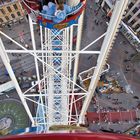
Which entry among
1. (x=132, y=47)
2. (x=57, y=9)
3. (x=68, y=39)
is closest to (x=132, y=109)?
(x=132, y=47)

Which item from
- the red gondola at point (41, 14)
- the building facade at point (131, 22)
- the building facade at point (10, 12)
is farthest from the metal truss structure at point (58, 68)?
the building facade at point (131, 22)

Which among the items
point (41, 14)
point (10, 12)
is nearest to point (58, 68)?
point (41, 14)

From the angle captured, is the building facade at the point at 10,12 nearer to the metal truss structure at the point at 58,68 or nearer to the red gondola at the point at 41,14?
the metal truss structure at the point at 58,68

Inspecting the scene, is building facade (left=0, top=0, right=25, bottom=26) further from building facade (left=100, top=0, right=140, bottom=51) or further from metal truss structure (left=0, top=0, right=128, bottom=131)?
building facade (left=100, top=0, right=140, bottom=51)

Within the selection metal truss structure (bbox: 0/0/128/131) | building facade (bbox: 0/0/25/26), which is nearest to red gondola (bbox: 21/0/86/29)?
metal truss structure (bbox: 0/0/128/131)

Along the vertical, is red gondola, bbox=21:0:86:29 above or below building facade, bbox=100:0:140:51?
below

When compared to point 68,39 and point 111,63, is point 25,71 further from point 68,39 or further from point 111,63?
point 68,39
